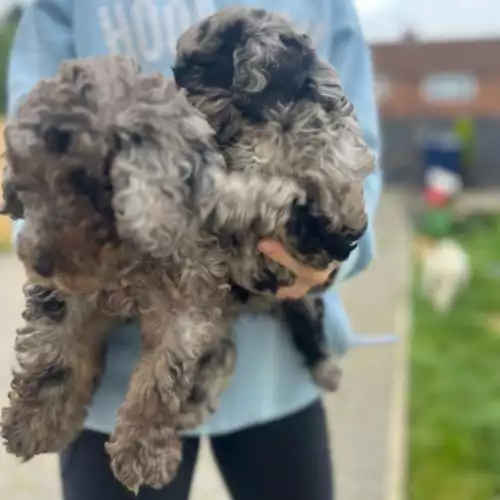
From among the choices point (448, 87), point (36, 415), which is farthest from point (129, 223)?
point (448, 87)

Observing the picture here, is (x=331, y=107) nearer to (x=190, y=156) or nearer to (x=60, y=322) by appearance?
(x=190, y=156)

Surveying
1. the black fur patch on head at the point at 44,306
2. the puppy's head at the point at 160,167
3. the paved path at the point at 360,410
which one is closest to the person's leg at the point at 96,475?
the black fur patch on head at the point at 44,306

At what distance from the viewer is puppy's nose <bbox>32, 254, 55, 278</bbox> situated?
0.99 meters

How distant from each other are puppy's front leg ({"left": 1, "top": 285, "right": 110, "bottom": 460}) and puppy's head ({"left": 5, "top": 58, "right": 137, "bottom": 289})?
5.2 inches

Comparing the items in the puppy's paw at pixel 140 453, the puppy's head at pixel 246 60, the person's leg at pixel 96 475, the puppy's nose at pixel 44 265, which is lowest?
the person's leg at pixel 96 475

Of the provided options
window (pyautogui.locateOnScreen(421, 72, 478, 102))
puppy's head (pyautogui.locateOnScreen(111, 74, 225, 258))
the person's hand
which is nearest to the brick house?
window (pyautogui.locateOnScreen(421, 72, 478, 102))

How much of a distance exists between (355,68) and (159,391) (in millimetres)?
599

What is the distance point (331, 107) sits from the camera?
1.10m

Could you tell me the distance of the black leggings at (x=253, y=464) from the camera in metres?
1.42

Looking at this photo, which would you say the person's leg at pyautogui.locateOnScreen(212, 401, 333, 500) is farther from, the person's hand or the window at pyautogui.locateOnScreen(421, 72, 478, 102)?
the window at pyautogui.locateOnScreen(421, 72, 478, 102)

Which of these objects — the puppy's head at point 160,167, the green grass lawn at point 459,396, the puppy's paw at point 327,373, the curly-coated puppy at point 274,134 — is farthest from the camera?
the green grass lawn at point 459,396

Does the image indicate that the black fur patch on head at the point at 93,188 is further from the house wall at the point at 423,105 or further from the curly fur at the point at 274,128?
the house wall at the point at 423,105

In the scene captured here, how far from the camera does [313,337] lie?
1.45m

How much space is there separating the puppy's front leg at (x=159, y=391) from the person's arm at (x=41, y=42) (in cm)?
46
